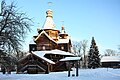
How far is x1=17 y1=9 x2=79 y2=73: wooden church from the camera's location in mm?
51438

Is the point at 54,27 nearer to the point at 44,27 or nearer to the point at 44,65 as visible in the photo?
the point at 44,27

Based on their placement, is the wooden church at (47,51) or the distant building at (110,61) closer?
the wooden church at (47,51)

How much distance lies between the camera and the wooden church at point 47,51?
51.4m

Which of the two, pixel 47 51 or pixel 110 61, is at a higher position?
pixel 47 51

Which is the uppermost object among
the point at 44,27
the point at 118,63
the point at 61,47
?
the point at 44,27

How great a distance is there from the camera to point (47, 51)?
57.3 m

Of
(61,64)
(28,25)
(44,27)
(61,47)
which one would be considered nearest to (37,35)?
(44,27)

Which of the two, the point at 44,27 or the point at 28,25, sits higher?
the point at 44,27

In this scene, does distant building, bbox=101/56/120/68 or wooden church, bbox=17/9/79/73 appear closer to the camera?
wooden church, bbox=17/9/79/73

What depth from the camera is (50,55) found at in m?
55.5

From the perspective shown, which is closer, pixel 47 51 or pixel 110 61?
pixel 47 51

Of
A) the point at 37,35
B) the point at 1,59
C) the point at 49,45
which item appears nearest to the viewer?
the point at 1,59

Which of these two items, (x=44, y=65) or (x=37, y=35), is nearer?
(x=44, y=65)

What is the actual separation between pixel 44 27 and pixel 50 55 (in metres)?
9.98
